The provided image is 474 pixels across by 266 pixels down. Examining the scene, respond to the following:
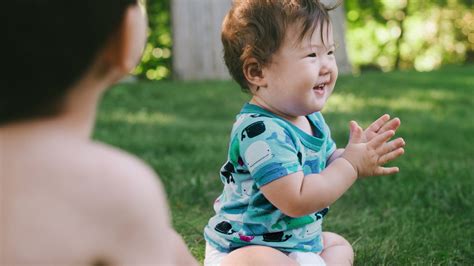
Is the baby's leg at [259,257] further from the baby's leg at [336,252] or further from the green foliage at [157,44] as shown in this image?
the green foliage at [157,44]

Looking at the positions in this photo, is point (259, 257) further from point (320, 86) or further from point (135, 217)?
point (135, 217)

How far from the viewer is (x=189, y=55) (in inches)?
367

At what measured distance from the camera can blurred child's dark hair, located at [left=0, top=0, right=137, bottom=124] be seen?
3.69 feet

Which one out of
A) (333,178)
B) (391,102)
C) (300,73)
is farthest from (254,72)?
(391,102)

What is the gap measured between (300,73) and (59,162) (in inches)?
41.9

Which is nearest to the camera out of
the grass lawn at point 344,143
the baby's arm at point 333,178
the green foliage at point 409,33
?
the baby's arm at point 333,178

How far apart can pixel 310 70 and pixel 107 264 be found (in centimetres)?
107

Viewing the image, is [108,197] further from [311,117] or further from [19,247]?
[311,117]

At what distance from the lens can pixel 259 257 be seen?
6.82 feet

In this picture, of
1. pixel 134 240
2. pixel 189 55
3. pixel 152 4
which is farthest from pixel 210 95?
pixel 134 240

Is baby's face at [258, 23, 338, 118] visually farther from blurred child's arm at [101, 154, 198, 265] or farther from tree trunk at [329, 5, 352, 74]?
tree trunk at [329, 5, 352, 74]

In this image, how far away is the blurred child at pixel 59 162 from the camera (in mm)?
1138

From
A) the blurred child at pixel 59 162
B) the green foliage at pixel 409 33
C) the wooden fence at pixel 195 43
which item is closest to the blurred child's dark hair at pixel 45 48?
the blurred child at pixel 59 162

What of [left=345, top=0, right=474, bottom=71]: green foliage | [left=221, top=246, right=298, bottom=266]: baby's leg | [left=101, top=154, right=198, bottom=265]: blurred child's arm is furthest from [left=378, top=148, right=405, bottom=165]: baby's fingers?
[left=345, top=0, right=474, bottom=71]: green foliage
